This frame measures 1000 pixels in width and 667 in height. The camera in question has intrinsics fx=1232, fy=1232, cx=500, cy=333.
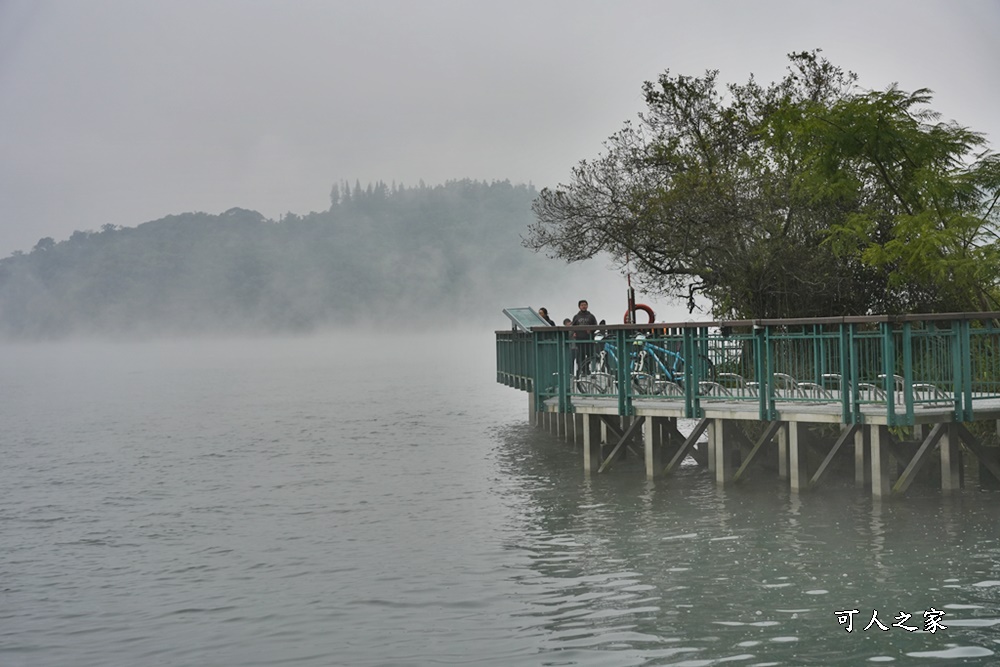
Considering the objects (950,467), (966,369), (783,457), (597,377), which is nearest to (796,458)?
(783,457)

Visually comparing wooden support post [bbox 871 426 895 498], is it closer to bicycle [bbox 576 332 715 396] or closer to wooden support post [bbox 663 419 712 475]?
wooden support post [bbox 663 419 712 475]

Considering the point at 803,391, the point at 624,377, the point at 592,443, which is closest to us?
the point at 803,391

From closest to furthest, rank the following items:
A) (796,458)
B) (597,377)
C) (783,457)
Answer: (796,458) < (783,457) < (597,377)

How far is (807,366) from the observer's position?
18453mm

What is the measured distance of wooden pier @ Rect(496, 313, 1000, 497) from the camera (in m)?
17.2

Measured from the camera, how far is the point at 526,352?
28.8 m

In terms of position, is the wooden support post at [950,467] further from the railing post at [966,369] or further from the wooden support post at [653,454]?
the wooden support post at [653,454]

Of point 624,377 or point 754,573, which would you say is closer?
point 754,573

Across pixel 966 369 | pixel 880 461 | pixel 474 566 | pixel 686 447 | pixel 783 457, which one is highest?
pixel 966 369

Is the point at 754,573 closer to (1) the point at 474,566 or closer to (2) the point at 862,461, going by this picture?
(1) the point at 474,566

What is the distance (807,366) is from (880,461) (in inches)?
68.4

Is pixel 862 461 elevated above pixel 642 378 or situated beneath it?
situated beneath

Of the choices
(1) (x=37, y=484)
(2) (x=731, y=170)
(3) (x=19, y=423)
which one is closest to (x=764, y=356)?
(2) (x=731, y=170)

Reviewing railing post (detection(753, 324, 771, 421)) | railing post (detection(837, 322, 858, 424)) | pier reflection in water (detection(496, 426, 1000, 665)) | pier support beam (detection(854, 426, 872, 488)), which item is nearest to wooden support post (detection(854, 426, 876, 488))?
pier support beam (detection(854, 426, 872, 488))
